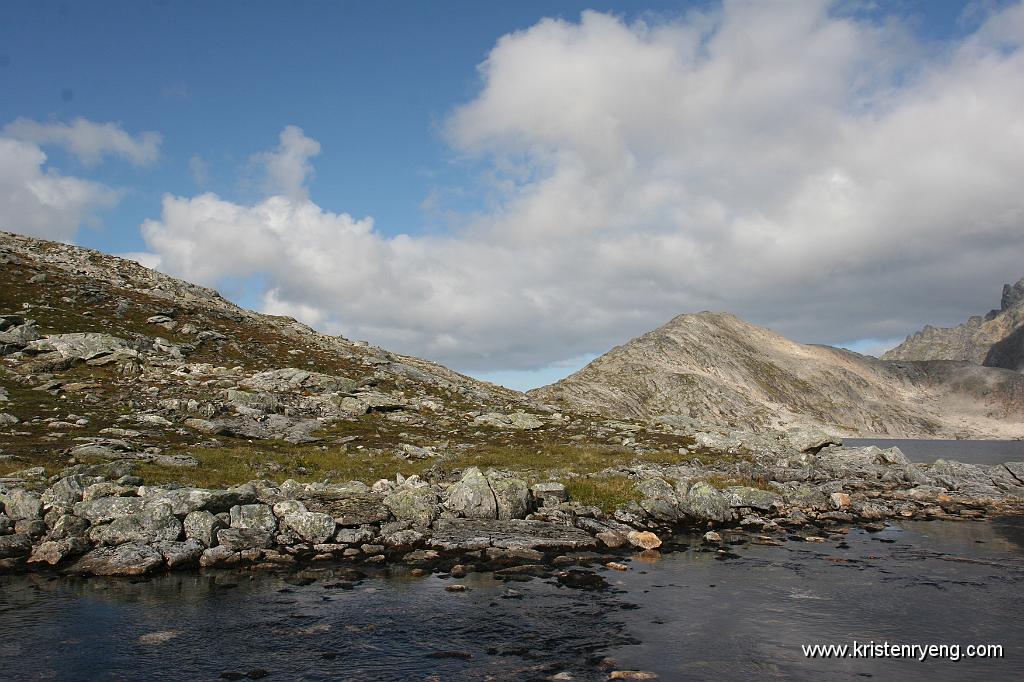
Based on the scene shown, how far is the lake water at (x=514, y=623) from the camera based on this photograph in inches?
638

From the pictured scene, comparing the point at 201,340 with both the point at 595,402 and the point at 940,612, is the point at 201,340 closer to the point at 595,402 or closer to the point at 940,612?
the point at 940,612

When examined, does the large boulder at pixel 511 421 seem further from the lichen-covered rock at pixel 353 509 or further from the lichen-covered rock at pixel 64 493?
the lichen-covered rock at pixel 64 493

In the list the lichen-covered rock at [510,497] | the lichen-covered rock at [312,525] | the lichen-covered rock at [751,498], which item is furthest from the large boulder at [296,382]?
the lichen-covered rock at [751,498]

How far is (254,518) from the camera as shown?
28.2m

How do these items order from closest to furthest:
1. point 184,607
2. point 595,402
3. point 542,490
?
point 184,607
point 542,490
point 595,402

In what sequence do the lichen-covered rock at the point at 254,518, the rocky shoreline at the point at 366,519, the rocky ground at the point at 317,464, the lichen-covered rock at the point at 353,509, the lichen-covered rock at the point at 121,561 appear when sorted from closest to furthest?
the lichen-covered rock at the point at 121,561
the rocky shoreline at the point at 366,519
the rocky ground at the point at 317,464
the lichen-covered rock at the point at 254,518
the lichen-covered rock at the point at 353,509

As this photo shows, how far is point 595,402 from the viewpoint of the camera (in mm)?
188500

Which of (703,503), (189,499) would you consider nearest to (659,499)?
(703,503)

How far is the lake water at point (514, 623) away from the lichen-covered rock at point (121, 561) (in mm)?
916

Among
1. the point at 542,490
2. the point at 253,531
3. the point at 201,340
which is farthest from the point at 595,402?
the point at 253,531

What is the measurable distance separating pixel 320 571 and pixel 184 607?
571cm

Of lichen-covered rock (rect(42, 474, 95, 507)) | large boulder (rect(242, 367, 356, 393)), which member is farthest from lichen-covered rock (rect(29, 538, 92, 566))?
large boulder (rect(242, 367, 356, 393))

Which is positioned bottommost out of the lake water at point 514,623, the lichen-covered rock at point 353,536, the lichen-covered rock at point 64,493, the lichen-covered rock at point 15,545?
the lake water at point 514,623

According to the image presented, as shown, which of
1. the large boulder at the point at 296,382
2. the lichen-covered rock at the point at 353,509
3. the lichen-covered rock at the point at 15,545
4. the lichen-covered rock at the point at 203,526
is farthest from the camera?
the large boulder at the point at 296,382
